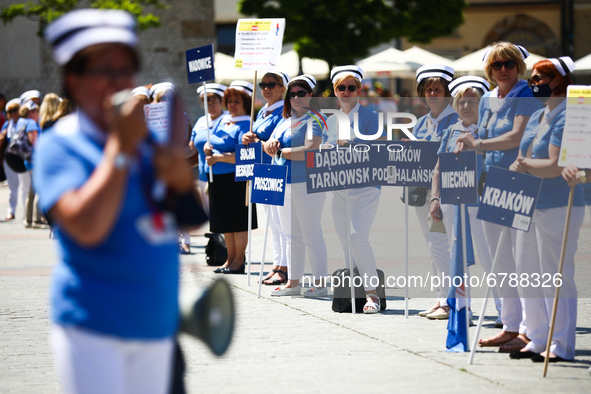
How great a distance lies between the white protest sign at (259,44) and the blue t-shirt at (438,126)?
2.54 metres

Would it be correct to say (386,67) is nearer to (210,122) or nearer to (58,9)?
(58,9)

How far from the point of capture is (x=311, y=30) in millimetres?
25484

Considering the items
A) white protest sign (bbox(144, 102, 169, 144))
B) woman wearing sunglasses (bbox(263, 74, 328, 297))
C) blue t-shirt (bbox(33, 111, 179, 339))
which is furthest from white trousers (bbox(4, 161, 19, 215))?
blue t-shirt (bbox(33, 111, 179, 339))

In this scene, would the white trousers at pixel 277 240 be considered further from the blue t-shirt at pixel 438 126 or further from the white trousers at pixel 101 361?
the white trousers at pixel 101 361

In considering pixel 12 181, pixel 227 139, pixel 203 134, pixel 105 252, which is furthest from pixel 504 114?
pixel 12 181

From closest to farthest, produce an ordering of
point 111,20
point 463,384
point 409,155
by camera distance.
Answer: point 111,20
point 463,384
point 409,155

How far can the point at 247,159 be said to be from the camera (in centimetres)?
957

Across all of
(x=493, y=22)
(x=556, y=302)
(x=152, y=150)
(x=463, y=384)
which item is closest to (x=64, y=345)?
(x=152, y=150)

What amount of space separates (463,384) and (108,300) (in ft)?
10.5

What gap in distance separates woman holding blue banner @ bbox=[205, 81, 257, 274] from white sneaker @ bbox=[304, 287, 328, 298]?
5.58ft

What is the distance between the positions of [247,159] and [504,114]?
3.71 m

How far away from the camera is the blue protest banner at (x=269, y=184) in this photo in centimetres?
870

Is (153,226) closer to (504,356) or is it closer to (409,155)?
(504,356)

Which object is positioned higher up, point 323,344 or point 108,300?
point 108,300
